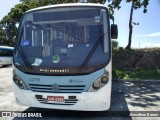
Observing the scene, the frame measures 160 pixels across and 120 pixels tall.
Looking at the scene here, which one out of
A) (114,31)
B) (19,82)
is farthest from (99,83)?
(19,82)

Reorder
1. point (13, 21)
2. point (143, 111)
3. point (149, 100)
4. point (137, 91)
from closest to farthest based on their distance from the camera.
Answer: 1. point (143, 111)
2. point (149, 100)
3. point (137, 91)
4. point (13, 21)

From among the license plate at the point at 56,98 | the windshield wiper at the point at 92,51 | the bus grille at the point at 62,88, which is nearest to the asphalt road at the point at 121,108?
the license plate at the point at 56,98

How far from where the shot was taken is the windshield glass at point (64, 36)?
276 inches

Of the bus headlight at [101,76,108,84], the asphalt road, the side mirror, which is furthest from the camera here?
the side mirror

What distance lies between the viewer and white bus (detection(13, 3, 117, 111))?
6.81 metres

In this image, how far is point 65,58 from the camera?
7.03 metres

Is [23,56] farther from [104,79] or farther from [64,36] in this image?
[104,79]

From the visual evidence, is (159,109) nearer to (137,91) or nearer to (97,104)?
(97,104)

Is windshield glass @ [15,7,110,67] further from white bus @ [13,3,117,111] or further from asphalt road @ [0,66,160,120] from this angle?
asphalt road @ [0,66,160,120]

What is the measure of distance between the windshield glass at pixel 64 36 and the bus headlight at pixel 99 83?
12.9 inches

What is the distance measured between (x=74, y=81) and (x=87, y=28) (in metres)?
1.37

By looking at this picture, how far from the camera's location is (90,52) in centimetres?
695

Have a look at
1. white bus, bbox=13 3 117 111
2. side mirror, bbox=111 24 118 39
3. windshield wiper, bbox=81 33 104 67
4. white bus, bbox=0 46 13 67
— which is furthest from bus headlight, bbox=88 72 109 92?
white bus, bbox=0 46 13 67

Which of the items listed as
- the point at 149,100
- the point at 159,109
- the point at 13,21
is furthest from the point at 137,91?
the point at 13,21
